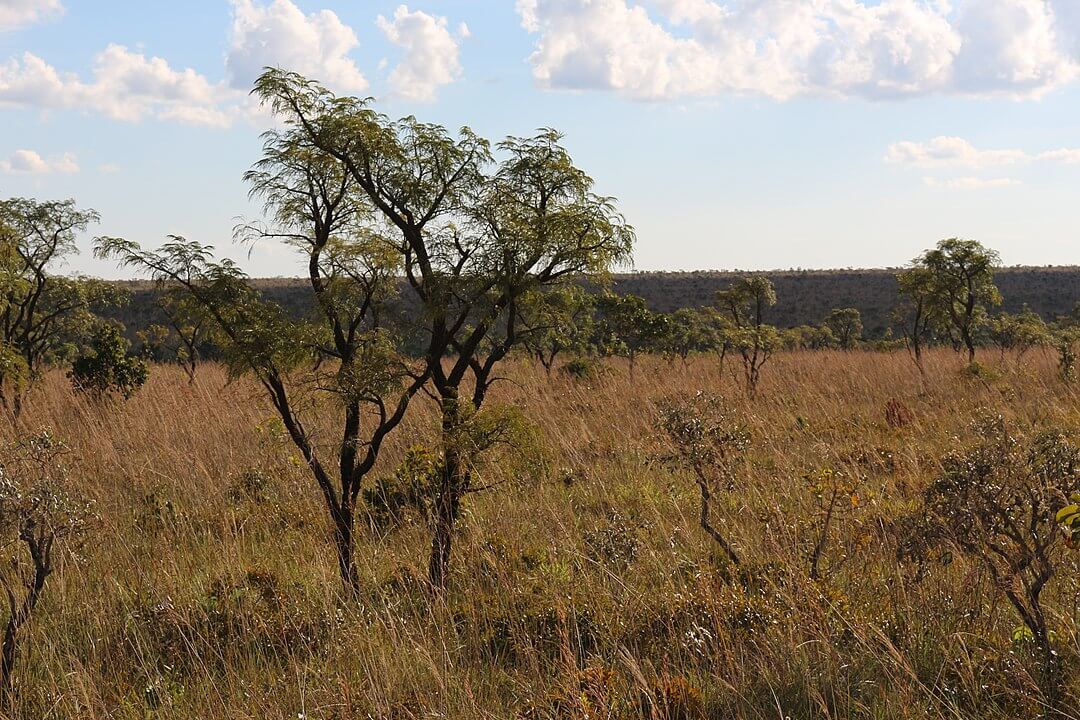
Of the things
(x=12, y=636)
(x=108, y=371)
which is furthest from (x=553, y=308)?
(x=108, y=371)

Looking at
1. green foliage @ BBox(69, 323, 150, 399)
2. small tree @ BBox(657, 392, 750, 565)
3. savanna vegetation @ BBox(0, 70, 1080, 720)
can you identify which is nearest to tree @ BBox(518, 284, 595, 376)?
savanna vegetation @ BBox(0, 70, 1080, 720)

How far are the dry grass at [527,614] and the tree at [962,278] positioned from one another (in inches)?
343

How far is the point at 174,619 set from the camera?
4645 mm

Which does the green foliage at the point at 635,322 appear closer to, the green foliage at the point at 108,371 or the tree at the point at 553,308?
the green foliage at the point at 108,371

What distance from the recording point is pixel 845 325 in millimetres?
36375

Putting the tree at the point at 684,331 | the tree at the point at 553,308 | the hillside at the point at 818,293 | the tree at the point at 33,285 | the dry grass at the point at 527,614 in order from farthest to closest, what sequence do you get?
the hillside at the point at 818,293
the tree at the point at 684,331
the tree at the point at 33,285
the tree at the point at 553,308
the dry grass at the point at 527,614

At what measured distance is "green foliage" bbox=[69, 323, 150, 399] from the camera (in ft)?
40.3

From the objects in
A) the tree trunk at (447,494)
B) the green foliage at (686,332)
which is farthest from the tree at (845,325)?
the tree trunk at (447,494)

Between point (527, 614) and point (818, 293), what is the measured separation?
194 feet

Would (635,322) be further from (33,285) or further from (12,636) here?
(12,636)

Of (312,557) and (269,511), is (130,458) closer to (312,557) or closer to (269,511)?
(269,511)

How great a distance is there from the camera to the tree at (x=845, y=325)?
34031mm

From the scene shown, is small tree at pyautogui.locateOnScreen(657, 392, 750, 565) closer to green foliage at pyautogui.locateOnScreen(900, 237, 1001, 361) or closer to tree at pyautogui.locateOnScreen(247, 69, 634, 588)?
tree at pyautogui.locateOnScreen(247, 69, 634, 588)

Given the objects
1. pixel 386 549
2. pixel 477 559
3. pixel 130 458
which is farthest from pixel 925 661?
pixel 130 458
